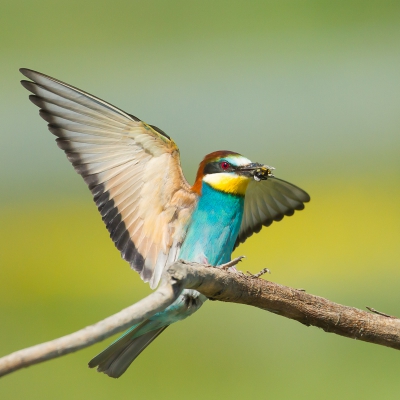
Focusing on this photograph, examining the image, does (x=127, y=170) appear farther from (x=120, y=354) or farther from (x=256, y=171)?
(x=120, y=354)

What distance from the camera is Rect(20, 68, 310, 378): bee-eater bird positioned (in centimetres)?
133

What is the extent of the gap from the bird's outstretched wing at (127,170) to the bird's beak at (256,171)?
0.14 m

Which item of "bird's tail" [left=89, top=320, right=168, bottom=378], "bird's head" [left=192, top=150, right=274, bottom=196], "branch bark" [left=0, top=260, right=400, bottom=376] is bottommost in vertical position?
"bird's tail" [left=89, top=320, right=168, bottom=378]

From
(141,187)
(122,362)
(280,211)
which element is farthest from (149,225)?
(280,211)

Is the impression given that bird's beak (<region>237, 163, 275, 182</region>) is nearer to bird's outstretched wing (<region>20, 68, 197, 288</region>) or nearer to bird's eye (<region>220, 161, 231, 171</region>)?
bird's eye (<region>220, 161, 231, 171</region>)

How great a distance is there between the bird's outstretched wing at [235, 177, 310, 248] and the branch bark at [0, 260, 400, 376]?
20.2 inches

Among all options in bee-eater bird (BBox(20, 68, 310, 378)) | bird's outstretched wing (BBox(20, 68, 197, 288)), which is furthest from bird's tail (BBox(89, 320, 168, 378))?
bird's outstretched wing (BBox(20, 68, 197, 288))

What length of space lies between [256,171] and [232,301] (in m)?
0.40

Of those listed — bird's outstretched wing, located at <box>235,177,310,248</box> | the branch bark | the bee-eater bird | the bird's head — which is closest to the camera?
the branch bark

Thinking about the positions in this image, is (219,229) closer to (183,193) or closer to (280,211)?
(183,193)

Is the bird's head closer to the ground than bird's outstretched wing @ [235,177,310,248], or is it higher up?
higher up

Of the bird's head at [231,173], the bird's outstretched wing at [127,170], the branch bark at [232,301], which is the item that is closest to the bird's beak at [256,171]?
the bird's head at [231,173]

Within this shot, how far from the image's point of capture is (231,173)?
1449 millimetres

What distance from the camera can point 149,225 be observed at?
1.40m
